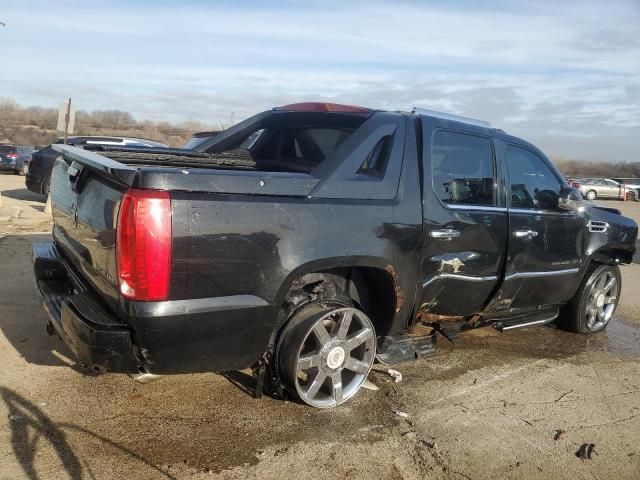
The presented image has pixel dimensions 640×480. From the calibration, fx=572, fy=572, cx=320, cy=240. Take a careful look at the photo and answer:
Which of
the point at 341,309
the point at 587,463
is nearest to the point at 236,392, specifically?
the point at 341,309

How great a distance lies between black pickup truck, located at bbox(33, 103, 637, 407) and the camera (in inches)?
113

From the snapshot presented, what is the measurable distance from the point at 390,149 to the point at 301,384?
1.66 meters

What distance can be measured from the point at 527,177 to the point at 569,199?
42cm

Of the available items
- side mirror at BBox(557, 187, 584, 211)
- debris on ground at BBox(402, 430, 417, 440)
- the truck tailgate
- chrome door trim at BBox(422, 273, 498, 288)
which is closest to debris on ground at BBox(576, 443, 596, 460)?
debris on ground at BBox(402, 430, 417, 440)

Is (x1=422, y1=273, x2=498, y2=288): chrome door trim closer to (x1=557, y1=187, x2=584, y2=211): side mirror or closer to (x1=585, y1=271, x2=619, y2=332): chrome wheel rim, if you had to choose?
(x1=557, y1=187, x2=584, y2=211): side mirror

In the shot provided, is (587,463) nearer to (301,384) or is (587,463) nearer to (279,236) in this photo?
(301,384)

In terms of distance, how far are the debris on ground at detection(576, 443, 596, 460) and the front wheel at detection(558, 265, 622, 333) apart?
2414mm

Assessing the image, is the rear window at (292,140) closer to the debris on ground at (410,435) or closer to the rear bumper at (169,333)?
the rear bumper at (169,333)

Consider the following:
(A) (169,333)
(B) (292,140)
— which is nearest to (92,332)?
(A) (169,333)

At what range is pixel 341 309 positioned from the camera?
359 centimetres

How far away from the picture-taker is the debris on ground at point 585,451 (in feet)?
11.1

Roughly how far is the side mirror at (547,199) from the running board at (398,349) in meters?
1.66

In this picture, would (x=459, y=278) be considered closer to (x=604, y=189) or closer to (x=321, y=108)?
(x=321, y=108)

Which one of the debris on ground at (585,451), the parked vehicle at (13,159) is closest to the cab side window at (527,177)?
the debris on ground at (585,451)
